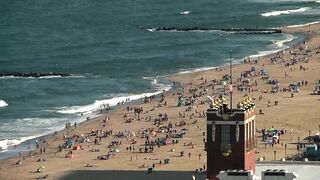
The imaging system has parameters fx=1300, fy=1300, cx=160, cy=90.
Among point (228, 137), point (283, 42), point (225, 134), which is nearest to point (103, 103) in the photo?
point (283, 42)

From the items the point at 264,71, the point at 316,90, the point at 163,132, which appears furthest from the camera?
the point at 264,71

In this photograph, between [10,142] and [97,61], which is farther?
[97,61]

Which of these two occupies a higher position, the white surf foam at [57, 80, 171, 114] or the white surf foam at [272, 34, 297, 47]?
the white surf foam at [272, 34, 297, 47]

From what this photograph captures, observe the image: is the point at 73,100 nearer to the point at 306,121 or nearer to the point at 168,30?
the point at 306,121

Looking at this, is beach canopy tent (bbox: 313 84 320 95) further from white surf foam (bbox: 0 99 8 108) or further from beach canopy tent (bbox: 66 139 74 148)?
white surf foam (bbox: 0 99 8 108)

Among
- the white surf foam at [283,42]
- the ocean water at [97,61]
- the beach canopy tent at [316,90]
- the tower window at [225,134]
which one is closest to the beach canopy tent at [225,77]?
the ocean water at [97,61]

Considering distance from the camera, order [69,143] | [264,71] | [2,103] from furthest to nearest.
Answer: [264,71] → [2,103] → [69,143]

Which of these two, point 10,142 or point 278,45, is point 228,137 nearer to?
point 10,142

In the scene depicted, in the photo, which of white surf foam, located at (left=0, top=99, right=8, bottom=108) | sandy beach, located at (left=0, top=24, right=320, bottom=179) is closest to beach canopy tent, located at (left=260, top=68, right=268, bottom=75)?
sandy beach, located at (left=0, top=24, right=320, bottom=179)

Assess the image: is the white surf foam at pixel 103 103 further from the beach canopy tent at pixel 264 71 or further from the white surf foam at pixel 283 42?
the white surf foam at pixel 283 42

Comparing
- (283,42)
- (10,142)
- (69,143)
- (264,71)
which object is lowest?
(10,142)
